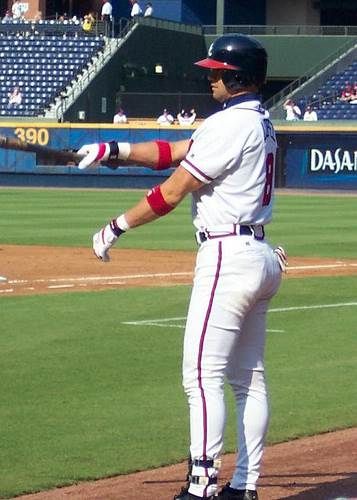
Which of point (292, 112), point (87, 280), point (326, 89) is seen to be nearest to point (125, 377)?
point (87, 280)

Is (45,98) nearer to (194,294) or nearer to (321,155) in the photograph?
(321,155)

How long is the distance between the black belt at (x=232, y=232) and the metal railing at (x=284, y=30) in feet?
145

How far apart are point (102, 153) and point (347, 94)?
3760 cm

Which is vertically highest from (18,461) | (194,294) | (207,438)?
(194,294)

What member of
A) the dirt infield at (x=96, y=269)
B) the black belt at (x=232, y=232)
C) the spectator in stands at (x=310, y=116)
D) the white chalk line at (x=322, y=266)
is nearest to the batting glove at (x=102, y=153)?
the black belt at (x=232, y=232)

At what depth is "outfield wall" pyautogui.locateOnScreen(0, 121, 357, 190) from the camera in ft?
120

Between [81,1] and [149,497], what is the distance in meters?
48.5

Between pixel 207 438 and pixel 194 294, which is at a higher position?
pixel 194 294

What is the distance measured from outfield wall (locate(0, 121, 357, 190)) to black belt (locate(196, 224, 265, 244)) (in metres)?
30.7

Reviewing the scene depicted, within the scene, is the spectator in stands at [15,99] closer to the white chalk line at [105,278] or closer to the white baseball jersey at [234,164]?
the white chalk line at [105,278]

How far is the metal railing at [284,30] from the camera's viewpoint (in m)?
49.0

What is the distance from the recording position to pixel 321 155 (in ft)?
120

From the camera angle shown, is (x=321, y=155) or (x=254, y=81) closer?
(x=254, y=81)

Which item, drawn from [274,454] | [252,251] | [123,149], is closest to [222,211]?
[252,251]
